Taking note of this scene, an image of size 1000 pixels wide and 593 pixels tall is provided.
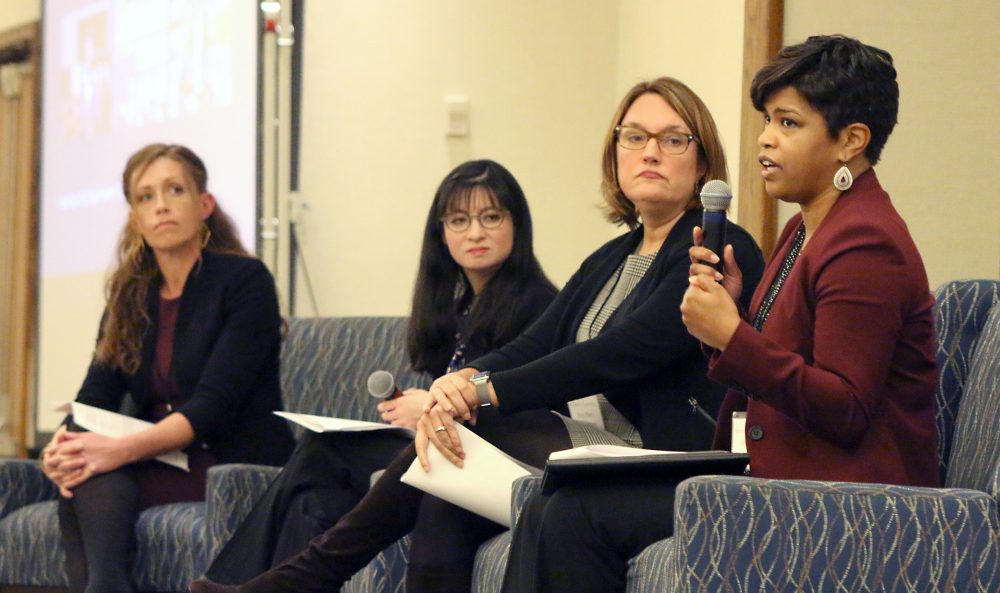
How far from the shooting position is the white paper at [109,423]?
3350 mm

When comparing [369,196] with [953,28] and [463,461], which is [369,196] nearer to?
[953,28]

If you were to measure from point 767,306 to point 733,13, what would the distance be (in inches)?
76.5

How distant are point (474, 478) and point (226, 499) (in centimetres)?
84

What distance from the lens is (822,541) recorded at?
1.86m

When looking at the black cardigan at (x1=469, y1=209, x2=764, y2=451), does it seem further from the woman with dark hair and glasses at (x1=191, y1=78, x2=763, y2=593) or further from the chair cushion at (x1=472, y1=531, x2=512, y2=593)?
the chair cushion at (x1=472, y1=531, x2=512, y2=593)

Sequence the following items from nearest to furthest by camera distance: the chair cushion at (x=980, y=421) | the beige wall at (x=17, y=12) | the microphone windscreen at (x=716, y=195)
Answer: the microphone windscreen at (x=716, y=195)
the chair cushion at (x=980, y=421)
the beige wall at (x=17, y=12)

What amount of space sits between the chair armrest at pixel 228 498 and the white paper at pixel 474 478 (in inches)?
28.4

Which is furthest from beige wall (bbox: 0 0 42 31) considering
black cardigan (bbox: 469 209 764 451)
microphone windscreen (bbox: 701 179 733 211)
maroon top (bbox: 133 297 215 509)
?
microphone windscreen (bbox: 701 179 733 211)

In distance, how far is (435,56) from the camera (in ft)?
17.1

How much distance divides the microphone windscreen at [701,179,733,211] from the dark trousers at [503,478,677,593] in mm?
446

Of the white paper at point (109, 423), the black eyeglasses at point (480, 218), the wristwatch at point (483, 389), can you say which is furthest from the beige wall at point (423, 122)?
the wristwatch at point (483, 389)

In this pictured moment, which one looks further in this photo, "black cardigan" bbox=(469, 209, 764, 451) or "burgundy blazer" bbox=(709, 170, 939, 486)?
"black cardigan" bbox=(469, 209, 764, 451)

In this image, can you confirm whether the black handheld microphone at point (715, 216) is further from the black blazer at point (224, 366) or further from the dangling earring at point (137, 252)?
the dangling earring at point (137, 252)

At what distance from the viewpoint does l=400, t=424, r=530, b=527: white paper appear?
2.46m
